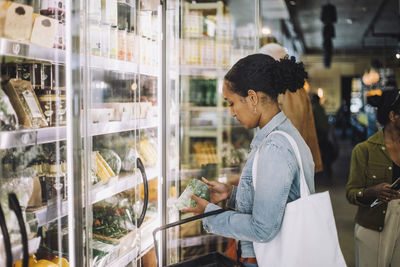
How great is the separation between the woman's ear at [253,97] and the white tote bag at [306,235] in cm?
23

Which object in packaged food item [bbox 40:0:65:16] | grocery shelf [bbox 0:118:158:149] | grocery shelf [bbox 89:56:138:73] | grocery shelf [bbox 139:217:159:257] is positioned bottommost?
grocery shelf [bbox 139:217:159:257]

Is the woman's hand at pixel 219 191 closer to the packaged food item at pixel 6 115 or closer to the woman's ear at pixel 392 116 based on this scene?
the packaged food item at pixel 6 115

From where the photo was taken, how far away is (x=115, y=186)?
2123mm

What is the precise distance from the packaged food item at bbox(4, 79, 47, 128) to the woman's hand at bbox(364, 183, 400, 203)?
6.24 ft

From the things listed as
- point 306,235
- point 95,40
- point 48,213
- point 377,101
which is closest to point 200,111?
point 377,101

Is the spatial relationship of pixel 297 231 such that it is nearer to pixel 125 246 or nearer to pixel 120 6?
pixel 125 246

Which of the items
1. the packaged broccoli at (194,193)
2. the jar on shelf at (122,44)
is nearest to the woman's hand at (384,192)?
the packaged broccoli at (194,193)

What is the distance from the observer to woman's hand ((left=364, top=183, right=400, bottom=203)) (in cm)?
236

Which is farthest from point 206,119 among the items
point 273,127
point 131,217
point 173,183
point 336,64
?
point 336,64

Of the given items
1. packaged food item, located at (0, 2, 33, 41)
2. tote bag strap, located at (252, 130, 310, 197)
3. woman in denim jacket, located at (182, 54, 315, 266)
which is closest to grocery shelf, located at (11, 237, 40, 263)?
woman in denim jacket, located at (182, 54, 315, 266)

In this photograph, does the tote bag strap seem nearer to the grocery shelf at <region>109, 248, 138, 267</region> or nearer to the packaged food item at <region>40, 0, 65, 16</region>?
the grocery shelf at <region>109, 248, 138, 267</region>

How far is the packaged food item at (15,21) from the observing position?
1.39m

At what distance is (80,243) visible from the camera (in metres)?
1.60

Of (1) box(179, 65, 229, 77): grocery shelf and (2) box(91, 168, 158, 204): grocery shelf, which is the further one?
(1) box(179, 65, 229, 77): grocery shelf
